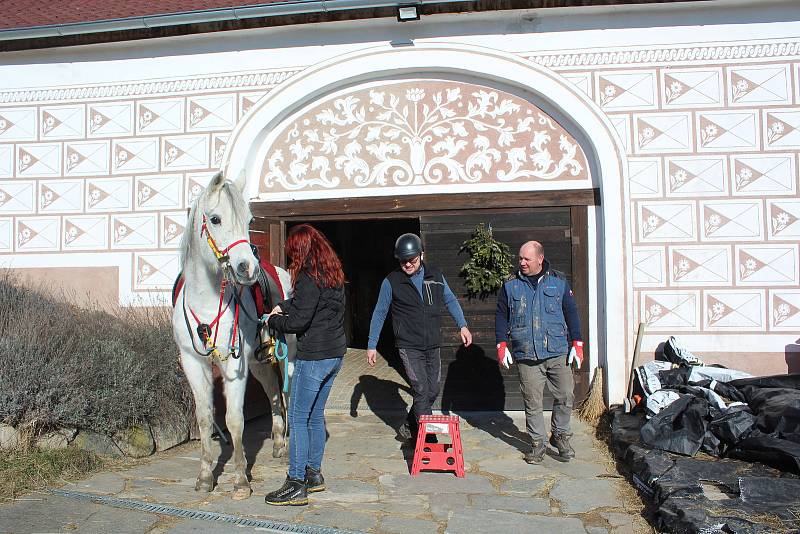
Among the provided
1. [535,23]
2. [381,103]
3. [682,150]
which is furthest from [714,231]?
[381,103]

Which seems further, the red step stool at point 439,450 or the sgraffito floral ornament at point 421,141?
the sgraffito floral ornament at point 421,141

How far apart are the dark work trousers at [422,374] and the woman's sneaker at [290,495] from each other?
1484 mm

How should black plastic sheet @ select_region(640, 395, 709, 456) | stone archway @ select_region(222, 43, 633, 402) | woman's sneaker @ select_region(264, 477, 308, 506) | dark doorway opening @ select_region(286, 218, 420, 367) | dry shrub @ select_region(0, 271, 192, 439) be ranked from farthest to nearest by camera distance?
dark doorway opening @ select_region(286, 218, 420, 367), stone archway @ select_region(222, 43, 633, 402), black plastic sheet @ select_region(640, 395, 709, 456), dry shrub @ select_region(0, 271, 192, 439), woman's sneaker @ select_region(264, 477, 308, 506)

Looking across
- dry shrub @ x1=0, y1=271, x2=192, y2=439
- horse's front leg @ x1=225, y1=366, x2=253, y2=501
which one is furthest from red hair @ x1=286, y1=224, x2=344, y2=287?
dry shrub @ x1=0, y1=271, x2=192, y2=439

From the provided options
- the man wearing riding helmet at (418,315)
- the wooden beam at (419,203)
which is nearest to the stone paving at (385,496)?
the man wearing riding helmet at (418,315)

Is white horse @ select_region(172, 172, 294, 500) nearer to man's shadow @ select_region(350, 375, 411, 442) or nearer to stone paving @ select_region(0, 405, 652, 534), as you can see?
stone paving @ select_region(0, 405, 652, 534)

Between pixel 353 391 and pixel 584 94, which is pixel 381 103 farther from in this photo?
pixel 353 391

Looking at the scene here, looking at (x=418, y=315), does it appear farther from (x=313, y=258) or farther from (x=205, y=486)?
(x=205, y=486)

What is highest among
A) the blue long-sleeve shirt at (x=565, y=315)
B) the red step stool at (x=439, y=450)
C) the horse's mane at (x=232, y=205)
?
the horse's mane at (x=232, y=205)

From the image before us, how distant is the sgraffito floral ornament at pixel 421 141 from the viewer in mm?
7523

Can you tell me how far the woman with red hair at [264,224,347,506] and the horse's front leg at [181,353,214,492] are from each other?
1.91 ft

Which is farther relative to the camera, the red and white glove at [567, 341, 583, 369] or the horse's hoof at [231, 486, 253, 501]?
the red and white glove at [567, 341, 583, 369]

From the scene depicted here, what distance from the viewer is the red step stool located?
205 inches

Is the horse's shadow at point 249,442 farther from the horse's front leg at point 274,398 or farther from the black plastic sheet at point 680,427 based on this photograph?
the black plastic sheet at point 680,427
